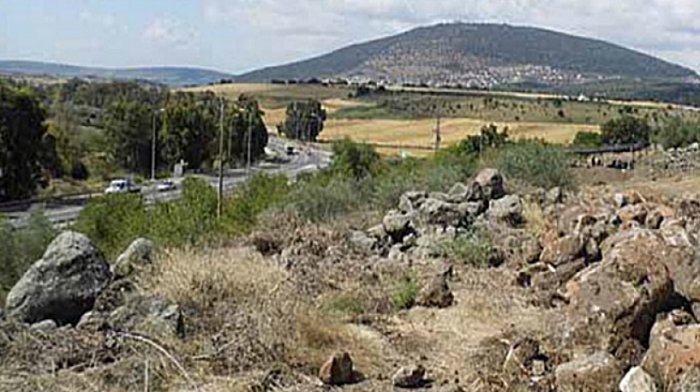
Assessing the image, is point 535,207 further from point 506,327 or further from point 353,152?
point 353,152

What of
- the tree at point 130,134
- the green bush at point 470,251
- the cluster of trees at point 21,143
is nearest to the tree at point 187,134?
the tree at point 130,134

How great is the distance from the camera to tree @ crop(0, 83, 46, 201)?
57469mm

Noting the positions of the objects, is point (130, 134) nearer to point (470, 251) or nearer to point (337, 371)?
point (470, 251)

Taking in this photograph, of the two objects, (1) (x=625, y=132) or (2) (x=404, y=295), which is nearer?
(2) (x=404, y=295)

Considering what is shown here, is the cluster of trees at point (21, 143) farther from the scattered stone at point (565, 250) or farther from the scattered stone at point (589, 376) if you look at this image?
the scattered stone at point (589, 376)

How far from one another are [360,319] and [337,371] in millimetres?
2455

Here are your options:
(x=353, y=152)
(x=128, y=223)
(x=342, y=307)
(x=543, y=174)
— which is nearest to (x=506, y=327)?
(x=342, y=307)

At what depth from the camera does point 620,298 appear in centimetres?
990

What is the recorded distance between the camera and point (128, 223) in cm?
2733

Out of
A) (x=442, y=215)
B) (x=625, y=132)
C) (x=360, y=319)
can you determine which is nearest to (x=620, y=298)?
(x=360, y=319)

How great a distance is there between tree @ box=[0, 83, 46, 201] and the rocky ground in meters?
45.3

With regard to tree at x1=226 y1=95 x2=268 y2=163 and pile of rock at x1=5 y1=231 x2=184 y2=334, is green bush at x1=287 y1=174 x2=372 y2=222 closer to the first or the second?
pile of rock at x1=5 y1=231 x2=184 y2=334

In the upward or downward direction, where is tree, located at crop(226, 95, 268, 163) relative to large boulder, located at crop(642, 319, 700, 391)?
downward

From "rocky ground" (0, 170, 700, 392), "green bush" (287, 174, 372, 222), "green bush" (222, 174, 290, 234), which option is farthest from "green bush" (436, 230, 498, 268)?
"green bush" (287, 174, 372, 222)
